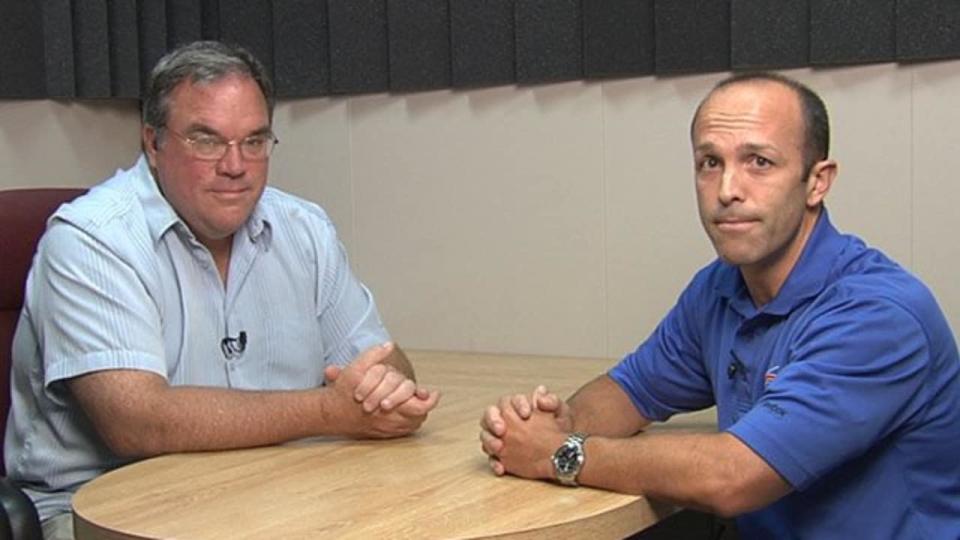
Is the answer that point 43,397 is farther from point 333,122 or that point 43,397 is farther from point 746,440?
point 333,122

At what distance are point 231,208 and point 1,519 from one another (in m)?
0.67

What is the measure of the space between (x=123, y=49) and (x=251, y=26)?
40cm

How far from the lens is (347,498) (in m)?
1.78

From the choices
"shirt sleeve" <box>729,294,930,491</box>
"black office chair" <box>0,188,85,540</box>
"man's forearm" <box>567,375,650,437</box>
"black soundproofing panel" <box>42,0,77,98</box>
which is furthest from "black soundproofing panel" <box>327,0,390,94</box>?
"shirt sleeve" <box>729,294,930,491</box>

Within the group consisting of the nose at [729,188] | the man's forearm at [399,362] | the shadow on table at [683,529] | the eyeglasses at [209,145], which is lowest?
the shadow on table at [683,529]

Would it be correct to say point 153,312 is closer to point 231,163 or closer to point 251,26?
point 231,163

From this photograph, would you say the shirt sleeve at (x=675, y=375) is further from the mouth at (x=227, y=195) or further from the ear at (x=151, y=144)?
the ear at (x=151, y=144)

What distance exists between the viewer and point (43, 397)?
92.6 inches

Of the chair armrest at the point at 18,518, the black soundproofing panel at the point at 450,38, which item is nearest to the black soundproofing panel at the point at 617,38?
the black soundproofing panel at the point at 450,38

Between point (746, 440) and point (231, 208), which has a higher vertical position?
point (231, 208)

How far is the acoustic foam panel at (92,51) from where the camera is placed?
394 cm

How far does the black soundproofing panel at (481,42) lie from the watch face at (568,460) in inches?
76.6

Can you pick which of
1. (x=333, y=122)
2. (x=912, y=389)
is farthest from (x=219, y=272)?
(x=333, y=122)

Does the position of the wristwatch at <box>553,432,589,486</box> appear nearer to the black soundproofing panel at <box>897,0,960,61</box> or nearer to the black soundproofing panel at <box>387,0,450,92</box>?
the black soundproofing panel at <box>897,0,960,61</box>
